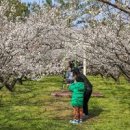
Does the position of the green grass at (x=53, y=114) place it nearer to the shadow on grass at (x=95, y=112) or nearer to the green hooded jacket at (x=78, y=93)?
the shadow on grass at (x=95, y=112)

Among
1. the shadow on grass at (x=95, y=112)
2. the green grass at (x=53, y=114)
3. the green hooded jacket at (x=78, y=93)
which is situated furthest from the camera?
the shadow on grass at (x=95, y=112)

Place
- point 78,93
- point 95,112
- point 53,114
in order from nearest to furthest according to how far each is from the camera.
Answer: point 78,93 < point 53,114 < point 95,112

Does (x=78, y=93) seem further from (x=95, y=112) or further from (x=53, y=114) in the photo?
(x=95, y=112)

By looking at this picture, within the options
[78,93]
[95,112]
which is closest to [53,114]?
[95,112]

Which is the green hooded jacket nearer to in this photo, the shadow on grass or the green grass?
the green grass

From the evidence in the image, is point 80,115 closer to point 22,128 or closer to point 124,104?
point 22,128

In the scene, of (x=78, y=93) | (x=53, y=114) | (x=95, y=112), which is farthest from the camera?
(x=95, y=112)

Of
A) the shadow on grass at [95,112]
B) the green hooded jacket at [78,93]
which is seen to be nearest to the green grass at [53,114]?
the shadow on grass at [95,112]

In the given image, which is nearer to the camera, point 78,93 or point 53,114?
point 78,93

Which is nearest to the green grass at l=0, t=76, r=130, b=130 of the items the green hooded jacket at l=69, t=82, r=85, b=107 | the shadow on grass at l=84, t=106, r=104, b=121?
the shadow on grass at l=84, t=106, r=104, b=121

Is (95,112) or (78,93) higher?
(78,93)

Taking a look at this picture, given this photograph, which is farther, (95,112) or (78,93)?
(95,112)

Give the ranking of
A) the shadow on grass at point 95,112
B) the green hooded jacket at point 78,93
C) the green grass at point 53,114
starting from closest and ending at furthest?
the green grass at point 53,114
the green hooded jacket at point 78,93
the shadow on grass at point 95,112

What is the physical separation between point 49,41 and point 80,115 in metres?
23.1
